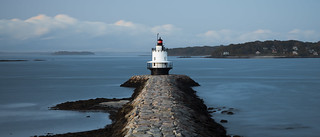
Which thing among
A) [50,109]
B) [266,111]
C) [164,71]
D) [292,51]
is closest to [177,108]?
[266,111]

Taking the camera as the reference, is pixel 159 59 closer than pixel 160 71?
Yes

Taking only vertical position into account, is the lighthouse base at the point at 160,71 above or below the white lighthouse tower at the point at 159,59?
below

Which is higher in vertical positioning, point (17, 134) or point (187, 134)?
point (187, 134)

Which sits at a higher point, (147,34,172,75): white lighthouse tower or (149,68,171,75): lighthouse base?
(147,34,172,75): white lighthouse tower

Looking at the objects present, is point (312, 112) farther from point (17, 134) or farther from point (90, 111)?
point (17, 134)

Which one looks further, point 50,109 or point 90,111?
point 50,109

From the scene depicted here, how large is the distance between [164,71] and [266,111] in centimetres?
1247

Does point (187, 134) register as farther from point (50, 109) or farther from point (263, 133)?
point (50, 109)

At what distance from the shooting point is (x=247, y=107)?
1983cm

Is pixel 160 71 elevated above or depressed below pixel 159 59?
below

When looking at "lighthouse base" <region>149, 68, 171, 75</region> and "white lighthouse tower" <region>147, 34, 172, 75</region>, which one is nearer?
"white lighthouse tower" <region>147, 34, 172, 75</region>

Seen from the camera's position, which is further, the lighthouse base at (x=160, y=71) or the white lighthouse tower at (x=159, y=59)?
the lighthouse base at (x=160, y=71)

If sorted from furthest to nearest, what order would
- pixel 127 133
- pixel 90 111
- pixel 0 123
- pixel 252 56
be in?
1. pixel 252 56
2. pixel 90 111
3. pixel 0 123
4. pixel 127 133

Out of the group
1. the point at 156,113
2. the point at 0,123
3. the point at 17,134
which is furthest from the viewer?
the point at 0,123
